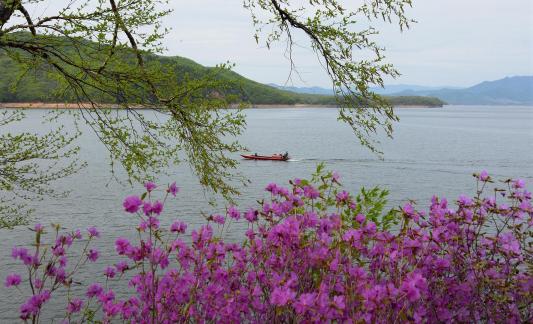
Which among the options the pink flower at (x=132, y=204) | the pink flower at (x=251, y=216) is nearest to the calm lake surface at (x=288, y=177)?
the pink flower at (x=251, y=216)

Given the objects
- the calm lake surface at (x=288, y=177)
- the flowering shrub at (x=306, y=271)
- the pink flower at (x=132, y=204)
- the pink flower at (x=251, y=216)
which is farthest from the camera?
the calm lake surface at (x=288, y=177)

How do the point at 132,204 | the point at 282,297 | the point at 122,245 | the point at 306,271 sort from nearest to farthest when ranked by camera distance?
the point at 282,297 → the point at 132,204 → the point at 122,245 → the point at 306,271

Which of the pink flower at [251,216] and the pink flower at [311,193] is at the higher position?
Answer: the pink flower at [311,193]

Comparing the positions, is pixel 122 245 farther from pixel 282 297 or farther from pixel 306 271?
pixel 306 271

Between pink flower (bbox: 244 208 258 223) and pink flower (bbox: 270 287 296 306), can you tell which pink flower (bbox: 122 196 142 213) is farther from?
pink flower (bbox: 244 208 258 223)

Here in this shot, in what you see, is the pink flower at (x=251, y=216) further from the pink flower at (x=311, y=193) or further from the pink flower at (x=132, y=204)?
the pink flower at (x=132, y=204)

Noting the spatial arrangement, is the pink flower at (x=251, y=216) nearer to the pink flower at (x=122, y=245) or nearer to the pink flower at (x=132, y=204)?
the pink flower at (x=122, y=245)

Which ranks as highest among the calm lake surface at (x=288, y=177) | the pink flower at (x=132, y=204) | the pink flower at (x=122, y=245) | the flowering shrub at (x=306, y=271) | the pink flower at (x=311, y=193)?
the pink flower at (x=132, y=204)

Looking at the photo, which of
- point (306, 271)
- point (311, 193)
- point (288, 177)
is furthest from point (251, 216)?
point (288, 177)

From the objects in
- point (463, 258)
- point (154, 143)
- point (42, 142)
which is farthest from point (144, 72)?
point (463, 258)

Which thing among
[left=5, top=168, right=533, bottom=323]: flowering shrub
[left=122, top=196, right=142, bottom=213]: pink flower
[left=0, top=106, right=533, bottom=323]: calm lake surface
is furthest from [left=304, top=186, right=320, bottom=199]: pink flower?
[left=0, top=106, right=533, bottom=323]: calm lake surface

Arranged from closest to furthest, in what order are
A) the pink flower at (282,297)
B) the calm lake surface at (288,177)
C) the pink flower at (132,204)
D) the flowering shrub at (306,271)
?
the pink flower at (282,297) → the pink flower at (132,204) → the flowering shrub at (306,271) → the calm lake surface at (288,177)

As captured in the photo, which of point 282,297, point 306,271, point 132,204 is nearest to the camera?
point 282,297

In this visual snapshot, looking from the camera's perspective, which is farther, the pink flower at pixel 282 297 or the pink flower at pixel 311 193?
the pink flower at pixel 311 193
